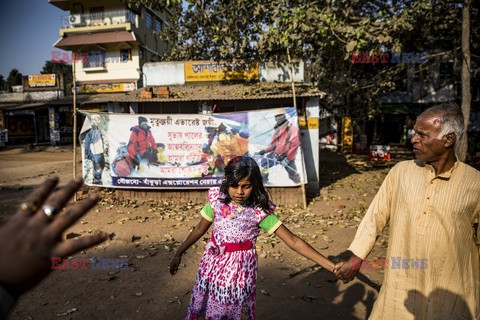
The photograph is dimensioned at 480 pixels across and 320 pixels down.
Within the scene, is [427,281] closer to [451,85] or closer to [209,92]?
[209,92]

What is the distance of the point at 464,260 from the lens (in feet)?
6.92

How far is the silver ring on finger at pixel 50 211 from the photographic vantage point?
3.11ft

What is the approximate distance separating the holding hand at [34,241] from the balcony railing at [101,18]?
28253 millimetres

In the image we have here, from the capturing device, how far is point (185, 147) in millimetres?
8141

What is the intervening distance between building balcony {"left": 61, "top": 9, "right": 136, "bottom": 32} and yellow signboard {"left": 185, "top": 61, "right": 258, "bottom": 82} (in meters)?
16.1

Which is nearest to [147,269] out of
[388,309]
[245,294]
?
[245,294]

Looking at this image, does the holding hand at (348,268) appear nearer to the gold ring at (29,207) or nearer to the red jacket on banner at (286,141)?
the gold ring at (29,207)

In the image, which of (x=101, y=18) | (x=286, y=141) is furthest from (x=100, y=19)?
(x=286, y=141)

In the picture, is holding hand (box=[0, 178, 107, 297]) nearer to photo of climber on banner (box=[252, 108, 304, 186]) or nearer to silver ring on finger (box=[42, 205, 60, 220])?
silver ring on finger (box=[42, 205, 60, 220])

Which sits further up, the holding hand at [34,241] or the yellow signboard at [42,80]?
the yellow signboard at [42,80]

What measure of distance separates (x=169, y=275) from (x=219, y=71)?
31.3 feet

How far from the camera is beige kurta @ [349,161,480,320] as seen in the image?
210cm

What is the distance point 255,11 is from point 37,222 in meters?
9.13

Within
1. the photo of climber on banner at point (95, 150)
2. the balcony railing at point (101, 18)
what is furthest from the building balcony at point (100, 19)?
the photo of climber on banner at point (95, 150)
